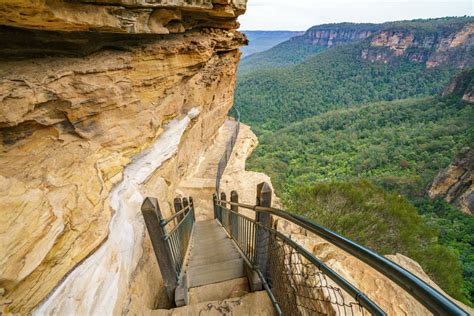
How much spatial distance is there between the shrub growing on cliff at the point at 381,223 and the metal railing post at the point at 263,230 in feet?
24.0

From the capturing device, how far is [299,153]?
45.5 meters

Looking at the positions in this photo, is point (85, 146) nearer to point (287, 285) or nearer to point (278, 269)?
point (278, 269)

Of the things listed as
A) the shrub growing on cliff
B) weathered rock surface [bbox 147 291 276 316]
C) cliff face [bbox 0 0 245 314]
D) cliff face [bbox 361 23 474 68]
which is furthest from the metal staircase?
cliff face [bbox 361 23 474 68]

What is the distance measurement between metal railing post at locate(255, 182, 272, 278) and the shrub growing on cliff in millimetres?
7307

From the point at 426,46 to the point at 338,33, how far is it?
68.7 m

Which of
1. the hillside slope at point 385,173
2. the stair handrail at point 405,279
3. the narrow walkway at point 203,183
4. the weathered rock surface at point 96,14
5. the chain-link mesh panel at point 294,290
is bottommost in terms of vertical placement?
the hillside slope at point 385,173

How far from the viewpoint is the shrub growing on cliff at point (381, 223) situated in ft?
25.4

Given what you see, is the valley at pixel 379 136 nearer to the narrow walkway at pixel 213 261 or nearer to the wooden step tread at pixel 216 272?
the narrow walkway at pixel 213 261

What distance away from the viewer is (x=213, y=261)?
372 cm

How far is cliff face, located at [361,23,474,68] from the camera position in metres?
73.0

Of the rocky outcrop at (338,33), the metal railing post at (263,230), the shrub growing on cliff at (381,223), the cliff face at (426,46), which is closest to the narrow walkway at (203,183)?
the shrub growing on cliff at (381,223)

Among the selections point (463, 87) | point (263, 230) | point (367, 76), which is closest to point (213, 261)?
point (263, 230)

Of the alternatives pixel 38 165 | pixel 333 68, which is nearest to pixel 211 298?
pixel 38 165

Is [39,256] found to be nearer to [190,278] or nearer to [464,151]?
[190,278]
